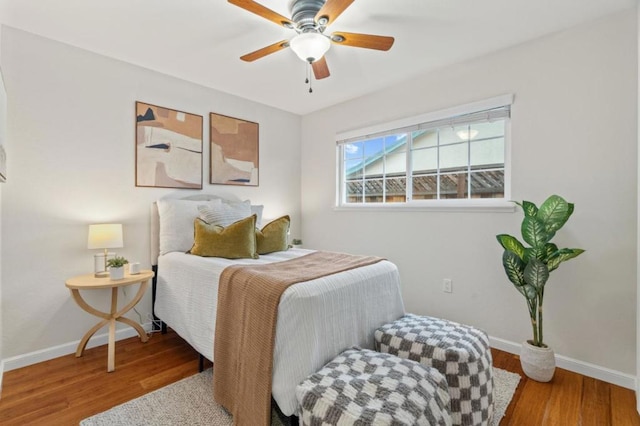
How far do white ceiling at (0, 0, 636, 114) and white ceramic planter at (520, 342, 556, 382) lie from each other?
7.30 ft

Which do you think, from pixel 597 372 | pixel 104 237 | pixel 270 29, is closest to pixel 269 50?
pixel 270 29

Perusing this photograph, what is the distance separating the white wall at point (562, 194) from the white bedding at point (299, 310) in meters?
0.98

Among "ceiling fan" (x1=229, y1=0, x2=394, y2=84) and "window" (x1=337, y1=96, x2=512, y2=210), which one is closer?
"ceiling fan" (x1=229, y1=0, x2=394, y2=84)

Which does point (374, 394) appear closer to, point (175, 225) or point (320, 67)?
point (320, 67)

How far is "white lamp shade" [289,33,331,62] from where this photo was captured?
1.82m

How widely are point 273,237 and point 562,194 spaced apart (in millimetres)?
2275

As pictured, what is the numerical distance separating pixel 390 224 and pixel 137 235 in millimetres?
2438

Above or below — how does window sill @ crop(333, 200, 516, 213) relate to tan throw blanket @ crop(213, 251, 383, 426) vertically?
above

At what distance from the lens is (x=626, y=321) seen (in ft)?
6.54

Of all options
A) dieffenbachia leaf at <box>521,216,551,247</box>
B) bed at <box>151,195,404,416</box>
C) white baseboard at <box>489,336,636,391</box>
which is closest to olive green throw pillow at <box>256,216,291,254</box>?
bed at <box>151,195,404,416</box>

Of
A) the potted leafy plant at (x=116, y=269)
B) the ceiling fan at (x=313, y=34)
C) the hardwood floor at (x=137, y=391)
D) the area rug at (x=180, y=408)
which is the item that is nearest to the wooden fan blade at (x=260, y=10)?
the ceiling fan at (x=313, y=34)

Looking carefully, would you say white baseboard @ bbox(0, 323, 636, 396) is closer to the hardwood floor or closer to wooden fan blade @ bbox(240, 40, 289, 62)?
the hardwood floor

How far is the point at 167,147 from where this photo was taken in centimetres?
293

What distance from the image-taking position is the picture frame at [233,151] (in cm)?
329
